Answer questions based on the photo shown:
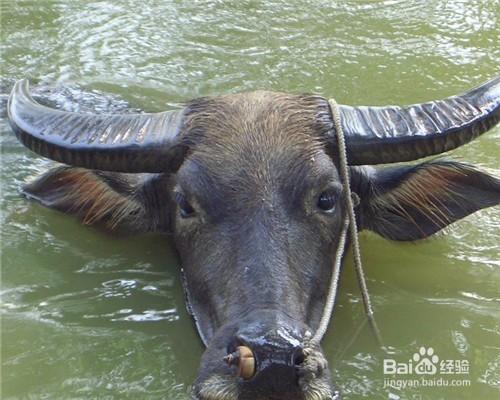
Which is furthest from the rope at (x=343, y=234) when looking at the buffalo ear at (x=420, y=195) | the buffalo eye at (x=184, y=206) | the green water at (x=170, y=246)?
the buffalo eye at (x=184, y=206)

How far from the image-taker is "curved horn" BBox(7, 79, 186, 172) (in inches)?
161

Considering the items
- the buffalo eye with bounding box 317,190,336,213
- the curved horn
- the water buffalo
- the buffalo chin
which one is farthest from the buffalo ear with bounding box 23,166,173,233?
the buffalo chin

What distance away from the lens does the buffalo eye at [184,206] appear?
4.01m

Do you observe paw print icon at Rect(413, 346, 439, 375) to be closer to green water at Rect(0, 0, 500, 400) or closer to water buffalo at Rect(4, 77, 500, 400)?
green water at Rect(0, 0, 500, 400)

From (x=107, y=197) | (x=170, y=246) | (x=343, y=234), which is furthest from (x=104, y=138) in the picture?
(x=343, y=234)

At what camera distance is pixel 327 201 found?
3.95 meters

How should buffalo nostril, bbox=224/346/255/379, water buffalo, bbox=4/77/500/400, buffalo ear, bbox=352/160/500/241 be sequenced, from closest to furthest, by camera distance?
buffalo nostril, bbox=224/346/255/379, water buffalo, bbox=4/77/500/400, buffalo ear, bbox=352/160/500/241

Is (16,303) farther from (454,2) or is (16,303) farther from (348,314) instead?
(454,2)

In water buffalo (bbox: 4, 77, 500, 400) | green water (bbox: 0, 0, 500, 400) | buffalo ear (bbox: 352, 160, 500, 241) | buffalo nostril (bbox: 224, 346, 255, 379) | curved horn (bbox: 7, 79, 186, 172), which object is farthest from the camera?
buffalo ear (bbox: 352, 160, 500, 241)

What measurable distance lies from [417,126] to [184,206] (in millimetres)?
1189

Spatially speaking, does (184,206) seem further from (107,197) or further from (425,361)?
(425,361)

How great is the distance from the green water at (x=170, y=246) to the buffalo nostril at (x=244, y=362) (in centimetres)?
89

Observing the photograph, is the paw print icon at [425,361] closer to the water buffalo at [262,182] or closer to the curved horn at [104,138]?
the water buffalo at [262,182]

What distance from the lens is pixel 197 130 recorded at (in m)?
4.16
